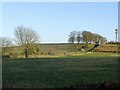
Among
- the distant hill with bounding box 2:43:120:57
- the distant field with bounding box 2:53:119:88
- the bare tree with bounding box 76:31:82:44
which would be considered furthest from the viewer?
the bare tree with bounding box 76:31:82:44

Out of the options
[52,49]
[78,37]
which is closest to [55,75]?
[52,49]

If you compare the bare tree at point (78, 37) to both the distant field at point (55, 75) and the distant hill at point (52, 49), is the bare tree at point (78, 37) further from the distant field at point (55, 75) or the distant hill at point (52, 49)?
the distant field at point (55, 75)

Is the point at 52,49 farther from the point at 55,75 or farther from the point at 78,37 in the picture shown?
the point at 55,75

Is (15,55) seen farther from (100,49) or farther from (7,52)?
(100,49)

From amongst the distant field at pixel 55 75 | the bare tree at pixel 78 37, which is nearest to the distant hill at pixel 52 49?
the bare tree at pixel 78 37

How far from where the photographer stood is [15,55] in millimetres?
40969

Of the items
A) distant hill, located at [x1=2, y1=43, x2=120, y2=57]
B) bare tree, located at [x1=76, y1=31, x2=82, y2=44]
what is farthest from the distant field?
bare tree, located at [x1=76, y1=31, x2=82, y2=44]

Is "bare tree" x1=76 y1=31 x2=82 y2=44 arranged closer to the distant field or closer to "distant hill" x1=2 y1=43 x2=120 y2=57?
"distant hill" x1=2 y1=43 x2=120 y2=57

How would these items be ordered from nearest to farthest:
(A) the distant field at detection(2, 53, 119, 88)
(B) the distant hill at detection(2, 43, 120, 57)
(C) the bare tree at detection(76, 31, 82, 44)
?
(A) the distant field at detection(2, 53, 119, 88) < (B) the distant hill at detection(2, 43, 120, 57) < (C) the bare tree at detection(76, 31, 82, 44)

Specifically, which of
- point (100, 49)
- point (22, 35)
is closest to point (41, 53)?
point (22, 35)

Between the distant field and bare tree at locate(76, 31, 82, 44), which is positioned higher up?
bare tree at locate(76, 31, 82, 44)

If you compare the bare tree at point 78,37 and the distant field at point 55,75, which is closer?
the distant field at point 55,75

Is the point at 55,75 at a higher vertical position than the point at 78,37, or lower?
lower

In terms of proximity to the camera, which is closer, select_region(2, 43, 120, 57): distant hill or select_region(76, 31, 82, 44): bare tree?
select_region(2, 43, 120, 57): distant hill
